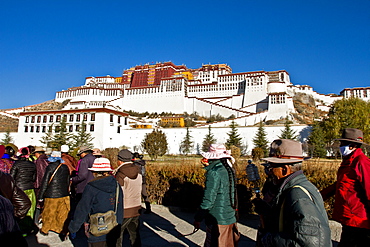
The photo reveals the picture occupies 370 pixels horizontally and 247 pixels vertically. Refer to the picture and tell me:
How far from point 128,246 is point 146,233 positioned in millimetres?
673

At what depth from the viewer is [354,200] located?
2.70 m

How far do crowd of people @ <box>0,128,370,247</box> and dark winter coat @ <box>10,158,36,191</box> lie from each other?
0.6 inches

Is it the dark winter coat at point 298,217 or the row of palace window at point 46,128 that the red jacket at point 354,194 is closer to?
the dark winter coat at point 298,217

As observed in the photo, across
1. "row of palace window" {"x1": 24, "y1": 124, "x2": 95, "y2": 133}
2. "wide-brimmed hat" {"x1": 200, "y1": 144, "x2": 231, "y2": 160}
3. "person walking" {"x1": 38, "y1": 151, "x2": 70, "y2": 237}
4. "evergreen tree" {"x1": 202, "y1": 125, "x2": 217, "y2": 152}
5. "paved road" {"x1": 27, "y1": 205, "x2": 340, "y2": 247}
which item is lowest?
"paved road" {"x1": 27, "y1": 205, "x2": 340, "y2": 247}

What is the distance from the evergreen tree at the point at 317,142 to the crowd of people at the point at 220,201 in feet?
88.1

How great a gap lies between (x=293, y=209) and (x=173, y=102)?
6732 centimetres

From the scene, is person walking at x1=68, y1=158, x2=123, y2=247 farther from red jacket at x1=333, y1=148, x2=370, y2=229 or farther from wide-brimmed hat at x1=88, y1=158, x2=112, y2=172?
red jacket at x1=333, y1=148, x2=370, y2=229

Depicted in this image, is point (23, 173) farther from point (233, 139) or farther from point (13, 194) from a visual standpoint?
point (233, 139)

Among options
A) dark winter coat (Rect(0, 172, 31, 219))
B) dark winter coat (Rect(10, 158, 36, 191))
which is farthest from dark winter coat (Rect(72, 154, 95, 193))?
dark winter coat (Rect(0, 172, 31, 219))

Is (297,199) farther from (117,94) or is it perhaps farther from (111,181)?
(117,94)

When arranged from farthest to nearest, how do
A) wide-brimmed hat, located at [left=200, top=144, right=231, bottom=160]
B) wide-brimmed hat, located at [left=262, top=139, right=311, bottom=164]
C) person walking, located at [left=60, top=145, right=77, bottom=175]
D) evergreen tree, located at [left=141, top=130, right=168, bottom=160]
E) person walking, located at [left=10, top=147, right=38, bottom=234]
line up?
evergreen tree, located at [left=141, top=130, right=168, bottom=160], person walking, located at [left=60, top=145, right=77, bottom=175], person walking, located at [left=10, top=147, right=38, bottom=234], wide-brimmed hat, located at [left=200, top=144, right=231, bottom=160], wide-brimmed hat, located at [left=262, top=139, right=311, bottom=164]

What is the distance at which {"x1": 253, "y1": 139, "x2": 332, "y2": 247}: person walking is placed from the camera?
1553 mm

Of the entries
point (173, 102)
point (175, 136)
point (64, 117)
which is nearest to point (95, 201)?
point (175, 136)

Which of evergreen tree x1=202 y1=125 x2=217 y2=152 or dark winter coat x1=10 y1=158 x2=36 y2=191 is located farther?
evergreen tree x1=202 y1=125 x2=217 y2=152
